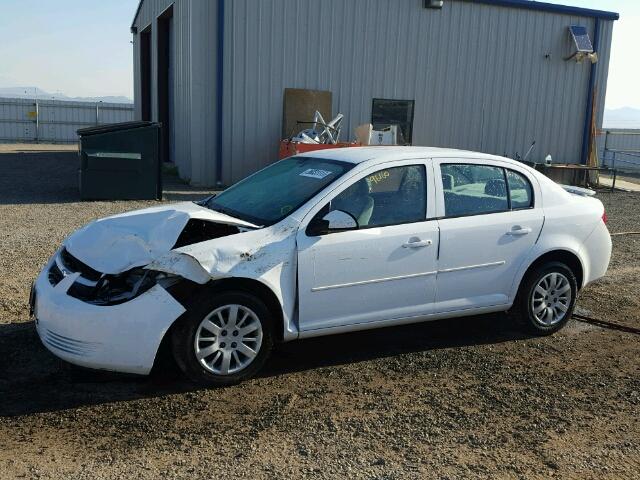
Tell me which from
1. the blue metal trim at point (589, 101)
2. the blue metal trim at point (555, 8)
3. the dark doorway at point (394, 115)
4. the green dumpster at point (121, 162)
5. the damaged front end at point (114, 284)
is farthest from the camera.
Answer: the blue metal trim at point (589, 101)

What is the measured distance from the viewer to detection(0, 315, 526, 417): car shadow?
4.31m

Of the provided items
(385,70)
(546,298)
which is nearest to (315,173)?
(546,298)

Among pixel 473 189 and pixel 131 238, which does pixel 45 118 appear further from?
pixel 473 189

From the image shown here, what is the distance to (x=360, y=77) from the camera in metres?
16.4

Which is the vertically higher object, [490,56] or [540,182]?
[490,56]

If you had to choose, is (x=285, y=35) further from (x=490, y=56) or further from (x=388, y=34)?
(x=490, y=56)

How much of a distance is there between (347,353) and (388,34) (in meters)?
12.7

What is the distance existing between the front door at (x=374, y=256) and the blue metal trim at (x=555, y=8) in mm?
13529

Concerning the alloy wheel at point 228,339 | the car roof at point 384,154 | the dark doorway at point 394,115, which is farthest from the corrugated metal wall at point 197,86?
the alloy wheel at point 228,339

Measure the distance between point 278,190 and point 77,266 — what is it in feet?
5.25

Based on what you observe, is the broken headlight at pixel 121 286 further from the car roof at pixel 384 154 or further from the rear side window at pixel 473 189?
the rear side window at pixel 473 189

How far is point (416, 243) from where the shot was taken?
5.01 m

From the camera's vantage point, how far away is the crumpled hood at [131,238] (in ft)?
14.4

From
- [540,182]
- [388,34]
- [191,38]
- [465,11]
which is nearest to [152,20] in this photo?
[191,38]
